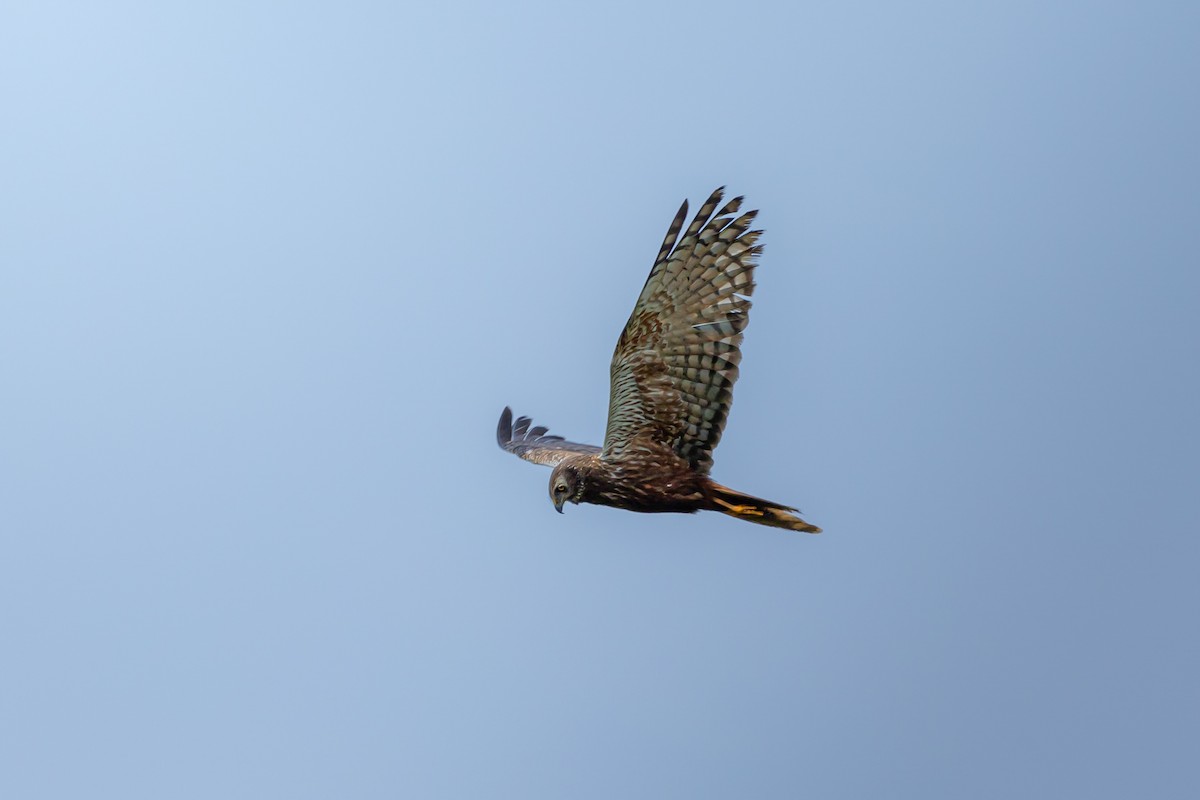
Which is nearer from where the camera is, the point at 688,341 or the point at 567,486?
the point at 688,341

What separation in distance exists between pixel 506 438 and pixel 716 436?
13.4ft

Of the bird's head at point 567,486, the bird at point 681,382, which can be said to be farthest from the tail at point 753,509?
the bird's head at point 567,486

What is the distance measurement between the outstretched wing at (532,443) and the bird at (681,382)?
5.81 feet

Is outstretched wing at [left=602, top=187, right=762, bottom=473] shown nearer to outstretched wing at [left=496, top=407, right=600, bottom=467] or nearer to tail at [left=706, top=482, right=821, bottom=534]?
tail at [left=706, top=482, right=821, bottom=534]

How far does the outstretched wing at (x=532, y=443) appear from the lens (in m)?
14.0

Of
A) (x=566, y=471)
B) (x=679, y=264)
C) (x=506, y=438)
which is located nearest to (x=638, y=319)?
(x=679, y=264)

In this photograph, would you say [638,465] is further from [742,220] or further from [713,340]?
[742,220]

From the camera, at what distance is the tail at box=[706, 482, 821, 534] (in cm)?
1149

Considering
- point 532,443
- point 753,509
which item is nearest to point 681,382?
point 753,509

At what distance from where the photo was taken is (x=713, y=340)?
11.4 meters

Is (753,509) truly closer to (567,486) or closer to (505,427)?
(567,486)

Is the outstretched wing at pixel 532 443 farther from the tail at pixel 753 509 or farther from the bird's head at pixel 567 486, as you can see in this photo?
the tail at pixel 753 509

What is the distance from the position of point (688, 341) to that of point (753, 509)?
4.21 feet

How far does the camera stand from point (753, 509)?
11594mm
